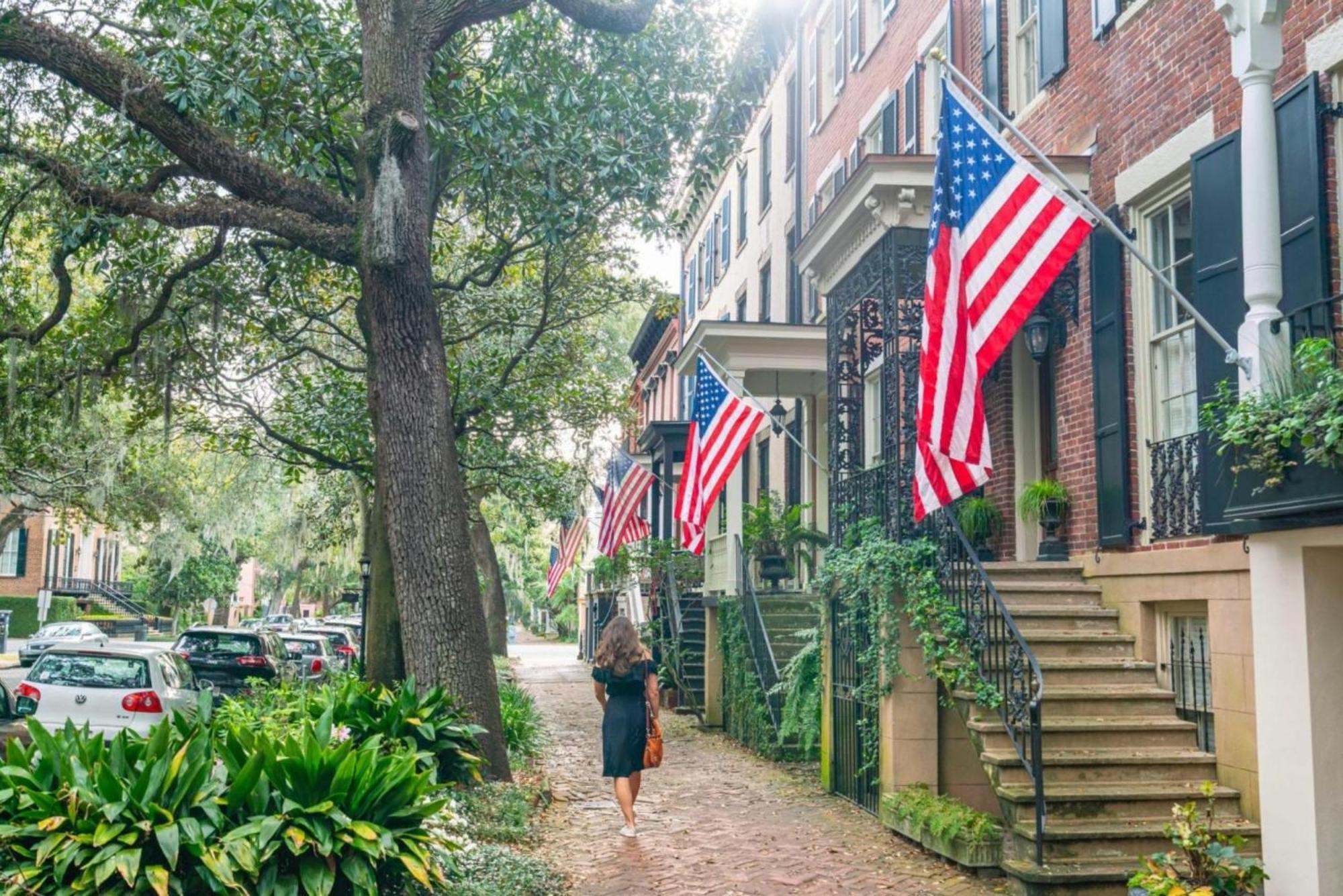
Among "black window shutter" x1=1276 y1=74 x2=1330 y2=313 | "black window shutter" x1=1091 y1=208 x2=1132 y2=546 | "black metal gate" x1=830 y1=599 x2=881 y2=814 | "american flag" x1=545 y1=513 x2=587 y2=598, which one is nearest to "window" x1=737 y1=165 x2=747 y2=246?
"american flag" x1=545 y1=513 x2=587 y2=598

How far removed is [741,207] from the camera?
2783 cm

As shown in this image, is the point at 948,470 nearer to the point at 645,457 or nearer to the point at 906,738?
the point at 906,738

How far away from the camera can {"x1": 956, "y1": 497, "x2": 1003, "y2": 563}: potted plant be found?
12094 mm

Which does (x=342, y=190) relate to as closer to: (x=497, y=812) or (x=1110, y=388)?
(x=497, y=812)

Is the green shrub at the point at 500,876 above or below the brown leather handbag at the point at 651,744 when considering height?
below

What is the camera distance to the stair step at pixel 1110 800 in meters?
8.14

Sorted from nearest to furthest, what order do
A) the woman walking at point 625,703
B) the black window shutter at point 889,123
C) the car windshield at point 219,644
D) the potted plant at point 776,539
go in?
1. the woman walking at point 625,703
2. the black window shutter at point 889,123
3. the potted plant at point 776,539
4. the car windshield at point 219,644

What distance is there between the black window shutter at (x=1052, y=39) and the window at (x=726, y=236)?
1681 centimetres

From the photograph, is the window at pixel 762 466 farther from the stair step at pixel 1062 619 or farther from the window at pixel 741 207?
the stair step at pixel 1062 619

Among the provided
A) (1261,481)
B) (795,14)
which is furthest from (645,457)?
(1261,481)

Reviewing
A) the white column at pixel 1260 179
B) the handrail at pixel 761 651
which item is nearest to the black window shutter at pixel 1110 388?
the white column at pixel 1260 179

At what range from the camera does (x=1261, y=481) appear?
21.5ft

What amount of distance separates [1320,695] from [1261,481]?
1.14 metres

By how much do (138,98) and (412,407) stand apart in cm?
359
